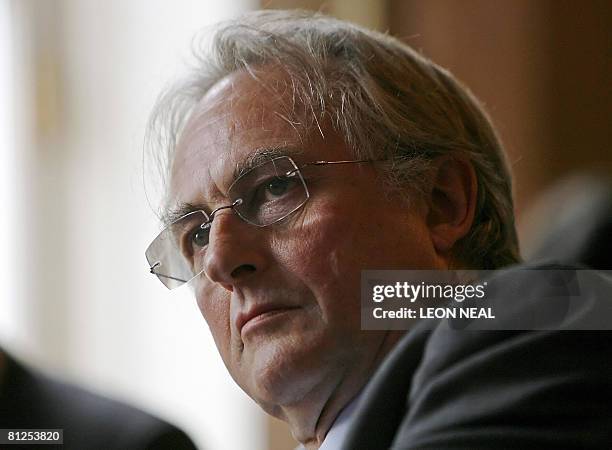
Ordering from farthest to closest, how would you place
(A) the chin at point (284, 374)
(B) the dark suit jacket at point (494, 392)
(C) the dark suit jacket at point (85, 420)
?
(C) the dark suit jacket at point (85, 420)
(A) the chin at point (284, 374)
(B) the dark suit jacket at point (494, 392)

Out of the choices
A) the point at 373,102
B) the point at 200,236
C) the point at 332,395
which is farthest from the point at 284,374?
the point at 373,102

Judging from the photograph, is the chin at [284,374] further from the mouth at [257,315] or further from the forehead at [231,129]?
the forehead at [231,129]

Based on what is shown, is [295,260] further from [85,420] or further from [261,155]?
[85,420]

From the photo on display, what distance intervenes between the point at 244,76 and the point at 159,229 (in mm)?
213

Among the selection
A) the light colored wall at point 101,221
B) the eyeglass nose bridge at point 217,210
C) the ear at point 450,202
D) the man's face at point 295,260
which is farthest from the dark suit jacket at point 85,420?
the ear at point 450,202

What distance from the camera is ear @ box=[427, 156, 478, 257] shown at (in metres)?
0.96

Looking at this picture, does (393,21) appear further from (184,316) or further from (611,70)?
(184,316)

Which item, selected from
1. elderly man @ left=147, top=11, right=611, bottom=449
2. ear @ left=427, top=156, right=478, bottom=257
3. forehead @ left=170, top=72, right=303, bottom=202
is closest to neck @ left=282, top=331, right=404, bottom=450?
elderly man @ left=147, top=11, right=611, bottom=449

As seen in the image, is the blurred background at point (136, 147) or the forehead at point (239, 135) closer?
the forehead at point (239, 135)

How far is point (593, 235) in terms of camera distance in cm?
108

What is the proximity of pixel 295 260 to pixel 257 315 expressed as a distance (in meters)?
0.07

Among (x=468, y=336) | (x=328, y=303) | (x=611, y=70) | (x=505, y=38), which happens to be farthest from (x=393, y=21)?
(x=468, y=336)

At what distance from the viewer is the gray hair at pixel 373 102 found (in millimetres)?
975

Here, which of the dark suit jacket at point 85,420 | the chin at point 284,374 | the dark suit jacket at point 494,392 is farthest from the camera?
the dark suit jacket at point 85,420
